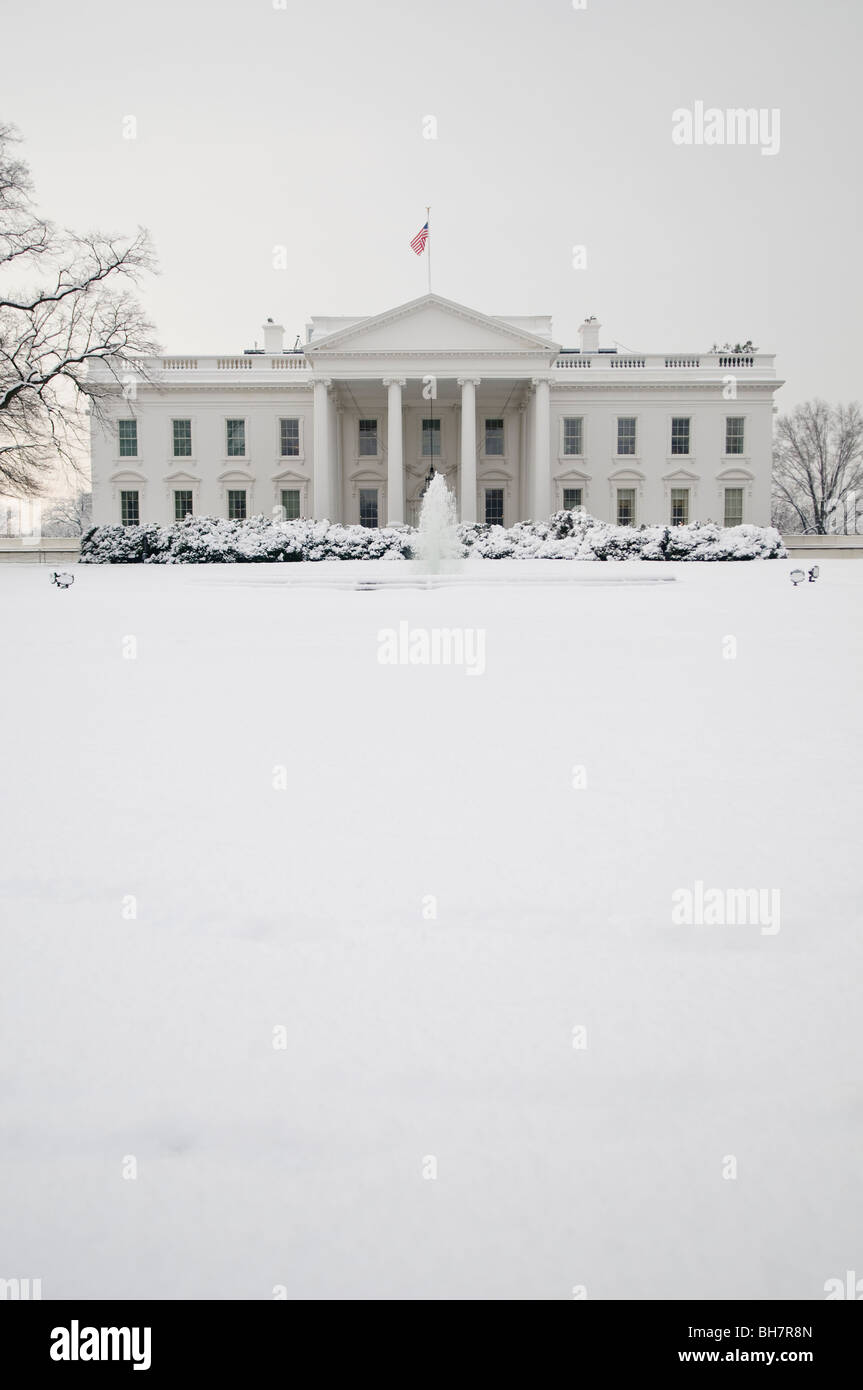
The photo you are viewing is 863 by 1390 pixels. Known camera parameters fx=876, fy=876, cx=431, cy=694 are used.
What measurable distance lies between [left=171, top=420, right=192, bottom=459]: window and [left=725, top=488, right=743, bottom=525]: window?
29072 mm

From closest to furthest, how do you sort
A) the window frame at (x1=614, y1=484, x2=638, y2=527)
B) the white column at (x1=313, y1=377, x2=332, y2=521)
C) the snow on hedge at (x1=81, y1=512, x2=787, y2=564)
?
the snow on hedge at (x1=81, y1=512, x2=787, y2=564)
the white column at (x1=313, y1=377, x2=332, y2=521)
the window frame at (x1=614, y1=484, x2=638, y2=527)

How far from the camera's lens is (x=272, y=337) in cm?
5009

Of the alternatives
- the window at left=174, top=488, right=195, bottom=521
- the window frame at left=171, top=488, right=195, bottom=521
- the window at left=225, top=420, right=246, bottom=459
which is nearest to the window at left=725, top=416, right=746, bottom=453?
the window at left=225, top=420, right=246, bottom=459

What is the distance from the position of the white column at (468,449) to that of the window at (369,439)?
6641mm

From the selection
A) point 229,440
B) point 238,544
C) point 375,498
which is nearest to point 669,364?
point 375,498

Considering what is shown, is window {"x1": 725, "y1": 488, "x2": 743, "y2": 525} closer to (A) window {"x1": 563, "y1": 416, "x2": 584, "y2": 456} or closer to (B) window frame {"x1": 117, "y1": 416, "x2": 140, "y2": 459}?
(A) window {"x1": 563, "y1": 416, "x2": 584, "y2": 456}

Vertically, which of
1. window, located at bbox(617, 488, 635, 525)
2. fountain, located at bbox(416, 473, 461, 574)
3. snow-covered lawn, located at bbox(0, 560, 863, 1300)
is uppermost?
window, located at bbox(617, 488, 635, 525)

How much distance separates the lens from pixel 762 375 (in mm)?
46188

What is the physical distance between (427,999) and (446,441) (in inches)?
1824

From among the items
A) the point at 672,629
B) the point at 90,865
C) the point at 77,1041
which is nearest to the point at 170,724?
the point at 90,865

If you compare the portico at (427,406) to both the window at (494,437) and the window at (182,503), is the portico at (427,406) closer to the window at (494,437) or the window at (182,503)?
the window at (494,437)

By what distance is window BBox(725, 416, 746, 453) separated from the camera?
4688 centimetres

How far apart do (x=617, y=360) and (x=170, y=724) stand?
4501 centimetres
